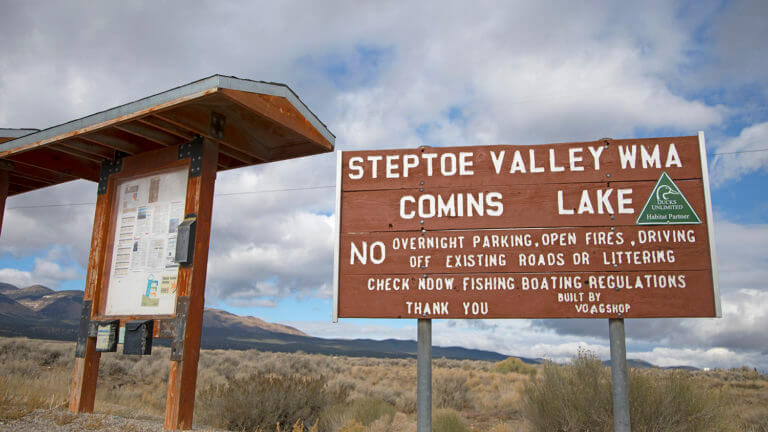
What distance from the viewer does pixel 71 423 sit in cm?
622

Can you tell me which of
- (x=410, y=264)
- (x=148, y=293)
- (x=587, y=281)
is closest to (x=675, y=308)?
(x=587, y=281)

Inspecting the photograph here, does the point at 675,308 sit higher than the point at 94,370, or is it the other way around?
the point at 675,308

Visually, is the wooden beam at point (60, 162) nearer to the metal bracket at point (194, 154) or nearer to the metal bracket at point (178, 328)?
the metal bracket at point (194, 154)

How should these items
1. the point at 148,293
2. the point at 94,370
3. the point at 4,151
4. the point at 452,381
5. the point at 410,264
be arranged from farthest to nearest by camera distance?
1. the point at 452,381
2. the point at 4,151
3. the point at 94,370
4. the point at 148,293
5. the point at 410,264

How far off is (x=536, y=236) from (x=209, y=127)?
13.8 ft

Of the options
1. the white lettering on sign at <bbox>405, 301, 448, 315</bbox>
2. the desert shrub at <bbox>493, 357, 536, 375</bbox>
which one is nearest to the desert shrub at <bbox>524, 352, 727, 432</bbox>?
the white lettering on sign at <bbox>405, 301, 448, 315</bbox>

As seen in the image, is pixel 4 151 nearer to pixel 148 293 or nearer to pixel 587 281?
pixel 148 293

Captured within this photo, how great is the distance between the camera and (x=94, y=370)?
7254mm

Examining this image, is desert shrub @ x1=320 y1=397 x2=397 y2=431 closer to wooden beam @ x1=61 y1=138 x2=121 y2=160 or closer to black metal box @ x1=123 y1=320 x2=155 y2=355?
black metal box @ x1=123 y1=320 x2=155 y2=355

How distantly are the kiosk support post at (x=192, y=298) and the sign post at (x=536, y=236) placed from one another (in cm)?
215

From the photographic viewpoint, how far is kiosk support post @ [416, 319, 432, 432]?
4707mm

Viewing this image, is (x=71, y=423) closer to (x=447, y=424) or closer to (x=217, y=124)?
(x=217, y=124)

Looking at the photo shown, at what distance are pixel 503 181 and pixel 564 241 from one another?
31.6 inches

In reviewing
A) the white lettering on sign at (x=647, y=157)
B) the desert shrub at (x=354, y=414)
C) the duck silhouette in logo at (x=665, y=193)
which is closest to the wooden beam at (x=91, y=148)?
the desert shrub at (x=354, y=414)
